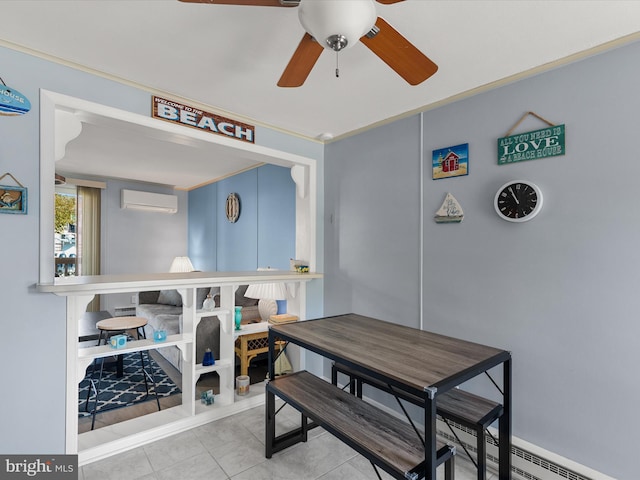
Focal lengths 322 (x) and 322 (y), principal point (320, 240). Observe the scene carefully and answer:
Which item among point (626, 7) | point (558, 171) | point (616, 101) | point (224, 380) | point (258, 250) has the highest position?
point (626, 7)

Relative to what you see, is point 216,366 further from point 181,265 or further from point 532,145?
point 181,265

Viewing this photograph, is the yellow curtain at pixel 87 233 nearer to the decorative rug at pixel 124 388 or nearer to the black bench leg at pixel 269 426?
the decorative rug at pixel 124 388

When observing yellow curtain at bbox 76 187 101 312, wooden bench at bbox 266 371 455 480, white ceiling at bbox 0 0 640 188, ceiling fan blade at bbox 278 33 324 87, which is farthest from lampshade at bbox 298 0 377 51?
yellow curtain at bbox 76 187 101 312

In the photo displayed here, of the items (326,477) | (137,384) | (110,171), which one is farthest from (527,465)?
(110,171)

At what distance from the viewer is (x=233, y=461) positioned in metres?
1.99

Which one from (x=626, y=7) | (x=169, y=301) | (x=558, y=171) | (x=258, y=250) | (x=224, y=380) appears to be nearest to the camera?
(x=626, y=7)

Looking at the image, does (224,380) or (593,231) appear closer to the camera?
(593,231)

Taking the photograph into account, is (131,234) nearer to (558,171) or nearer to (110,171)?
(110,171)

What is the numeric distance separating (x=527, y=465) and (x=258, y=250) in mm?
3306

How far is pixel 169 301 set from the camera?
15.0 ft

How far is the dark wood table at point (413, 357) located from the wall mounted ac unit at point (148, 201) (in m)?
4.40

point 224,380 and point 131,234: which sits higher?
point 131,234

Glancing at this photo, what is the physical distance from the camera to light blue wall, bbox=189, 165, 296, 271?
3758 mm

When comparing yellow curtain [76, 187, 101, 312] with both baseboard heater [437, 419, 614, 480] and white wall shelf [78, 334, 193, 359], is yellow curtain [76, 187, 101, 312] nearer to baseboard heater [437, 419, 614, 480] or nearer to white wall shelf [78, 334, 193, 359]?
white wall shelf [78, 334, 193, 359]
